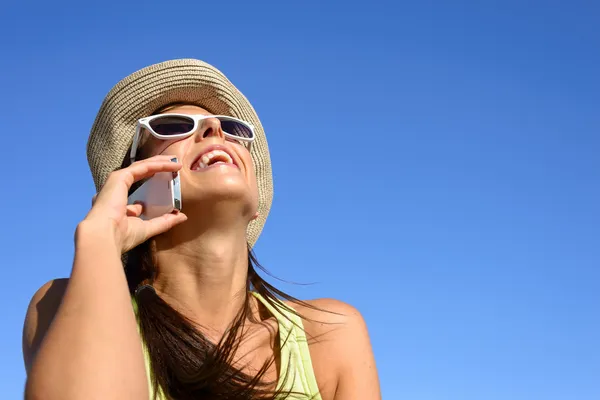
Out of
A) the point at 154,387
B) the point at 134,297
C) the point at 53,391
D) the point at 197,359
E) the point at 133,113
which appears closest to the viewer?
the point at 53,391

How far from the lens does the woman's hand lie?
348 cm

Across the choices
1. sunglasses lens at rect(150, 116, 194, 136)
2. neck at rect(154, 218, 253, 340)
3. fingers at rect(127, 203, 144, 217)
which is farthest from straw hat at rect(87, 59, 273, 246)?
neck at rect(154, 218, 253, 340)

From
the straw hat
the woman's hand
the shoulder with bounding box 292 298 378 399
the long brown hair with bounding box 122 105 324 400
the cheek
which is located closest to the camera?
the woman's hand

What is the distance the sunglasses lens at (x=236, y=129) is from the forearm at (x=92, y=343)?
1.62m

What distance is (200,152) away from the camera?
4.38m

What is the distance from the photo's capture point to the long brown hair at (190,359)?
3.76 meters

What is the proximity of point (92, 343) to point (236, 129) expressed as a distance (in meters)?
2.12

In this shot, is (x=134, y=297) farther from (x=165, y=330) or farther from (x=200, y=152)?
(x=200, y=152)

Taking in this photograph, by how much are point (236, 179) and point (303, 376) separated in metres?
1.21

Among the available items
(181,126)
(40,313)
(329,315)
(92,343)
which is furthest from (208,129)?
(92,343)

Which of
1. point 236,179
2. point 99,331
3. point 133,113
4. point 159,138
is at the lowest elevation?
point 99,331

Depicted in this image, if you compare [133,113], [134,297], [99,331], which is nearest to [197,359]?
[134,297]

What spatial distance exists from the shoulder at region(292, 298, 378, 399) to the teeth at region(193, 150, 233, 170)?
3.44ft

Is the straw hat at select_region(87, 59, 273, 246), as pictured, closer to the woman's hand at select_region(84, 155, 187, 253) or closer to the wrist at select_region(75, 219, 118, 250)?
the woman's hand at select_region(84, 155, 187, 253)
